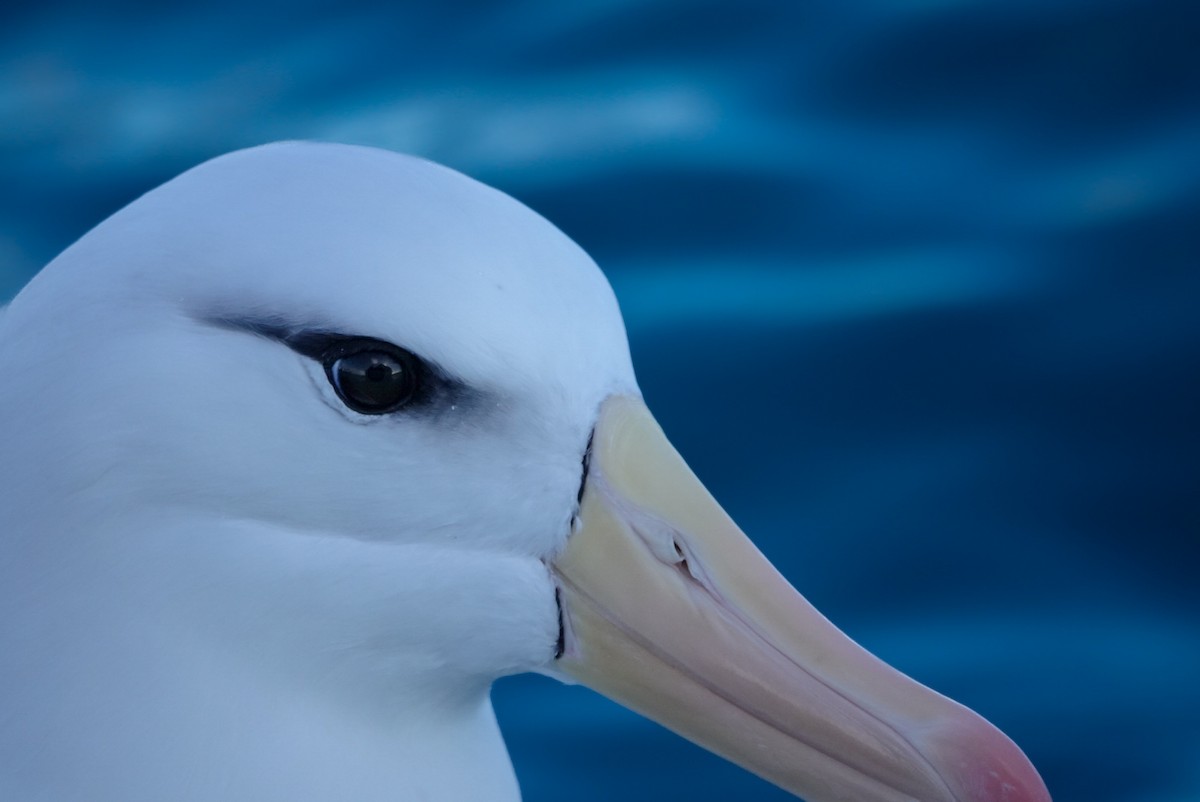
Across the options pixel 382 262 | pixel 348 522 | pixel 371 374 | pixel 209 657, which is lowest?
pixel 209 657

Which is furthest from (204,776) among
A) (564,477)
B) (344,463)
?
(564,477)

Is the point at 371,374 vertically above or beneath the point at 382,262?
beneath

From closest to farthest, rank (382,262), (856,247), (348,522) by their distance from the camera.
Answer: (382,262), (348,522), (856,247)

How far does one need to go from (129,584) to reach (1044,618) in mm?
2523

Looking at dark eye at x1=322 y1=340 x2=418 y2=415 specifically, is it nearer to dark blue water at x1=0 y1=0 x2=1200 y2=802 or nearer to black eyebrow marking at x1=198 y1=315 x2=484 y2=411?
black eyebrow marking at x1=198 y1=315 x2=484 y2=411

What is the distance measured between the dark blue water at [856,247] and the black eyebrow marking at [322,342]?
1798 millimetres

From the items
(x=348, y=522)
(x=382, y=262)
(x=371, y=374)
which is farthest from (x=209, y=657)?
(x=382, y=262)

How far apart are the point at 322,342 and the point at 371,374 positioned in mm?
81

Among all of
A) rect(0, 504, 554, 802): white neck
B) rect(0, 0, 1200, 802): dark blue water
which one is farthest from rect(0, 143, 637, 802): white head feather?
rect(0, 0, 1200, 802): dark blue water

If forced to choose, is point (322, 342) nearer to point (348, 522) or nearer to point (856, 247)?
point (348, 522)

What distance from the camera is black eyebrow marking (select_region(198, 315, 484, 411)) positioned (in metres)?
2.31

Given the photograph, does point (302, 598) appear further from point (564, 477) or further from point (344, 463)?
point (564, 477)

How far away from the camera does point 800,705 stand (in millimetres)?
2482

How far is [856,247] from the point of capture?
5176 mm
